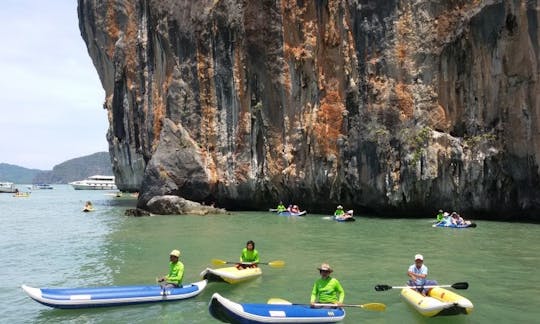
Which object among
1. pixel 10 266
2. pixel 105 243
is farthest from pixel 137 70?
pixel 10 266

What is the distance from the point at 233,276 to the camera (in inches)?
591

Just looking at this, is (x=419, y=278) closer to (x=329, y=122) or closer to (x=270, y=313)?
(x=270, y=313)

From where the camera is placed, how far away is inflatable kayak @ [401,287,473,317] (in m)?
11.0

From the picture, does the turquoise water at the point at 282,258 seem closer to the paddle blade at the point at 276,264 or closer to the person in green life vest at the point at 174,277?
the paddle blade at the point at 276,264

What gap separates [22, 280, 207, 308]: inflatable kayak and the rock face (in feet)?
75.0

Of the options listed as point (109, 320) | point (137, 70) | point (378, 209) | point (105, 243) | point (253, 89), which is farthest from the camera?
point (137, 70)

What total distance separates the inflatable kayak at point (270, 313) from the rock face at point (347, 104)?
74.7 feet

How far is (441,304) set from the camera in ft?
36.2

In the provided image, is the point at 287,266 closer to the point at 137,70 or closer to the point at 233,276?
the point at 233,276

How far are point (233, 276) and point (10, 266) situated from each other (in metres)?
8.68

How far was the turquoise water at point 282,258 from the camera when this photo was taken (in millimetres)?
12062

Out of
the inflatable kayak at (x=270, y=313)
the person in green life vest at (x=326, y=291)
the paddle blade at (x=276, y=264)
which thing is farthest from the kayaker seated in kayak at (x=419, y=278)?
the paddle blade at (x=276, y=264)

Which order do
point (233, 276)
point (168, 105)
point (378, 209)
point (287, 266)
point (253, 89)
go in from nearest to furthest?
point (233, 276) → point (287, 266) → point (378, 209) → point (253, 89) → point (168, 105)

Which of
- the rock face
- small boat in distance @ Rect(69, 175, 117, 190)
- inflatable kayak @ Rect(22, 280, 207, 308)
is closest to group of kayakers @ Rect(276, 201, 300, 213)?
the rock face
